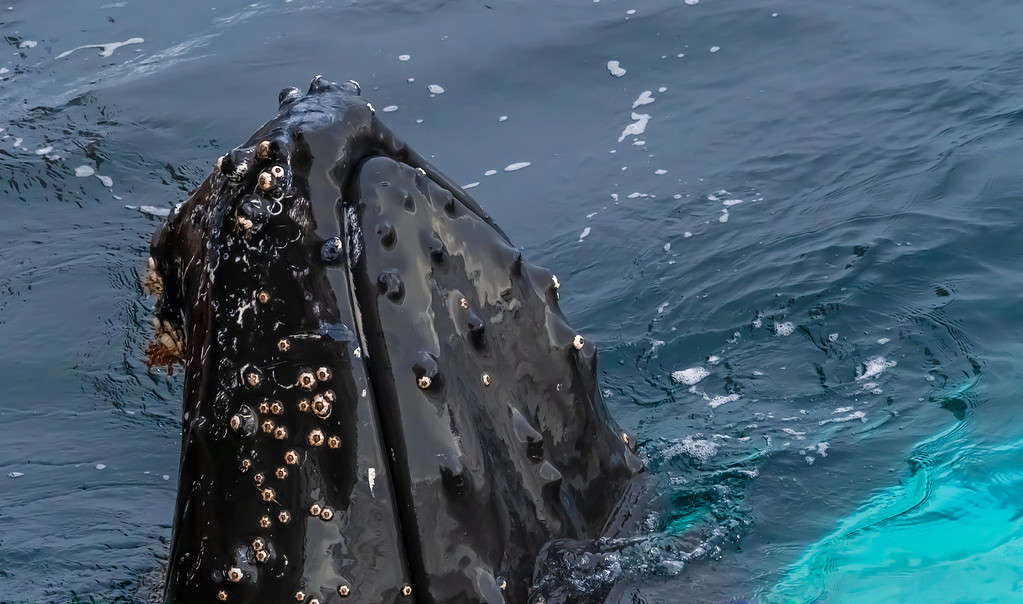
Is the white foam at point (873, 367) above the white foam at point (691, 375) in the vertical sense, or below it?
above

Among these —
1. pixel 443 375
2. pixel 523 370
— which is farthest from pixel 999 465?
pixel 443 375

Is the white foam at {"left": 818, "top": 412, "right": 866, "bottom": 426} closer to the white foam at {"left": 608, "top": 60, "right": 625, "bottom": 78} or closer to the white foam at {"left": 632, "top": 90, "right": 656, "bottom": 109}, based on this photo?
the white foam at {"left": 632, "top": 90, "right": 656, "bottom": 109}

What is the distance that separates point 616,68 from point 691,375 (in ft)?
20.8

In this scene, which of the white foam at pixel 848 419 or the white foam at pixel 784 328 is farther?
the white foam at pixel 784 328

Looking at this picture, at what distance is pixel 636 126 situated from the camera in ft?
41.7

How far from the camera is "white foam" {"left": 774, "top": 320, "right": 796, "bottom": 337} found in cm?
875

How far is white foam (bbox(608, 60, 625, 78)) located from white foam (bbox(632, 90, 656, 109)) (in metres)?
0.55

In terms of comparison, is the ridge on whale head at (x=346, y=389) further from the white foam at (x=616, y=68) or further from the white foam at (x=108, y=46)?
the white foam at (x=108, y=46)

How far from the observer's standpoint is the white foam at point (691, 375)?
8320 mm

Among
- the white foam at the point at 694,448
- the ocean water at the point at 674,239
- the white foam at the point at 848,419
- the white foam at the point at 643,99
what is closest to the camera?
the ocean water at the point at 674,239

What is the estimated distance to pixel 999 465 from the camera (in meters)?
6.66

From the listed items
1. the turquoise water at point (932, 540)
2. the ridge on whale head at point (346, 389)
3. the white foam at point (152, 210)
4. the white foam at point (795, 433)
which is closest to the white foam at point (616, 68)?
the white foam at point (152, 210)

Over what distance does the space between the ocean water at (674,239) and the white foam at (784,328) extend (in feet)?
0.11

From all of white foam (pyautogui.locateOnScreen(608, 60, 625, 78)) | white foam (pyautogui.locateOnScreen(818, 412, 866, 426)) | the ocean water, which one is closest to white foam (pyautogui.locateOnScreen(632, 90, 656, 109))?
the ocean water
